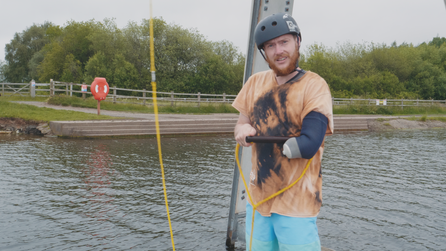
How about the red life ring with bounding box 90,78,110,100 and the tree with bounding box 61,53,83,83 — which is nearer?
the red life ring with bounding box 90,78,110,100

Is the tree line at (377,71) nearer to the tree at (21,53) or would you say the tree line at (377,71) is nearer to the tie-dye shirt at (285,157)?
the tie-dye shirt at (285,157)

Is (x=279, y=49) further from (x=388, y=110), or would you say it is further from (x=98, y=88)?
(x=388, y=110)

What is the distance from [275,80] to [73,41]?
6436 cm

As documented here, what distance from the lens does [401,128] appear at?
22.3 meters

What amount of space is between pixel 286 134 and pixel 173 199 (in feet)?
16.4

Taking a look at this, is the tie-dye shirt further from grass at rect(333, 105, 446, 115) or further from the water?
grass at rect(333, 105, 446, 115)

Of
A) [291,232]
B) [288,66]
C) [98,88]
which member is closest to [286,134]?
[288,66]

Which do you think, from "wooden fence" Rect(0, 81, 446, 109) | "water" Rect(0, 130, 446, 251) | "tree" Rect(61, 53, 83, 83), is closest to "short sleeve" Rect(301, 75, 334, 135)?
"water" Rect(0, 130, 446, 251)

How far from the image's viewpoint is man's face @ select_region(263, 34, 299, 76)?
195 cm

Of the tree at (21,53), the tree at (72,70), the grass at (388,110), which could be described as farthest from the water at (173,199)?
the tree at (21,53)

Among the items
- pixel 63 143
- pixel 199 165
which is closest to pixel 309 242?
pixel 199 165

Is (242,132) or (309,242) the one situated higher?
(242,132)

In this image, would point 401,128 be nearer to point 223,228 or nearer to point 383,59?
point 223,228

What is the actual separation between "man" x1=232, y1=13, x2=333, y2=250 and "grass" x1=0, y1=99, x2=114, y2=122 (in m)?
15.6
